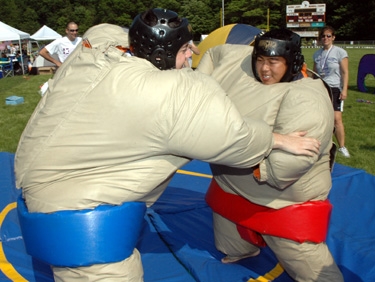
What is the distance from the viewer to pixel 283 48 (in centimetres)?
237

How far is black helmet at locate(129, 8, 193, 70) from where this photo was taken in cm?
185

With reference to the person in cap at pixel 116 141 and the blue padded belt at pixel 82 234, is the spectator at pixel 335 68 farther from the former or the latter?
the blue padded belt at pixel 82 234

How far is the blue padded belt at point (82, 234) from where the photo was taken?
73.8 inches

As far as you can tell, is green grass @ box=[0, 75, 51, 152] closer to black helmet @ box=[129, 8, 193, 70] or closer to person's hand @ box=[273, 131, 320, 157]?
black helmet @ box=[129, 8, 193, 70]

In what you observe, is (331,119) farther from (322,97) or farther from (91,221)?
(91,221)

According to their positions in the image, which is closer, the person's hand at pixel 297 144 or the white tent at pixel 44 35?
the person's hand at pixel 297 144

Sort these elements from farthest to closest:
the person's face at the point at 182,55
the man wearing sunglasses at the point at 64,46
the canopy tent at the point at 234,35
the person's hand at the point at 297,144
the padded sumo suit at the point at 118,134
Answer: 1. the man wearing sunglasses at the point at 64,46
2. the canopy tent at the point at 234,35
3. the person's hand at the point at 297,144
4. the person's face at the point at 182,55
5. the padded sumo suit at the point at 118,134

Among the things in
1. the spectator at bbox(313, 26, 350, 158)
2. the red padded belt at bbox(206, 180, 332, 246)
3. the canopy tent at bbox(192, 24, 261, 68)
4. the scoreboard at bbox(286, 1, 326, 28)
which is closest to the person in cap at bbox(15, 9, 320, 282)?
the red padded belt at bbox(206, 180, 332, 246)

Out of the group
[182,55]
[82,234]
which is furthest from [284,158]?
[82,234]

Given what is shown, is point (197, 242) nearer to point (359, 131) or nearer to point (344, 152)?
point (344, 152)

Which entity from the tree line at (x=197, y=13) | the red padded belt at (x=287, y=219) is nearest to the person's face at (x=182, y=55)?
the red padded belt at (x=287, y=219)

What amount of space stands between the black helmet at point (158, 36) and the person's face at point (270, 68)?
67cm

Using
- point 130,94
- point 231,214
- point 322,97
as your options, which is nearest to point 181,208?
point 231,214

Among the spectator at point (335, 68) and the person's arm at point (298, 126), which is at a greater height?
the person's arm at point (298, 126)
